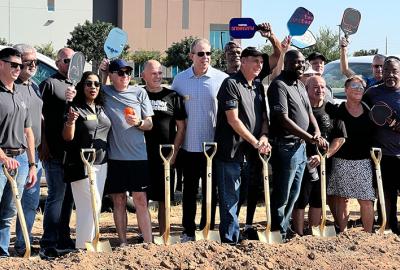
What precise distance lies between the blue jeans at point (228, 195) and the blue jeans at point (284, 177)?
46cm

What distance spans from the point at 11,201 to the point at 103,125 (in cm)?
109

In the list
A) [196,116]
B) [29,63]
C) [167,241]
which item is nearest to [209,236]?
[167,241]

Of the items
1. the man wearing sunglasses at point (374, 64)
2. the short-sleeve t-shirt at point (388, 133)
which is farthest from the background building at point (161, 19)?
the short-sleeve t-shirt at point (388, 133)

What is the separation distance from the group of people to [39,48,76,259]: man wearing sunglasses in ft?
0.03

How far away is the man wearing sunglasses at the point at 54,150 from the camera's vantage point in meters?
7.88

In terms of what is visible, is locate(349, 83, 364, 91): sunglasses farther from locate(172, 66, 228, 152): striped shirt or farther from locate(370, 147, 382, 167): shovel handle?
locate(172, 66, 228, 152): striped shirt

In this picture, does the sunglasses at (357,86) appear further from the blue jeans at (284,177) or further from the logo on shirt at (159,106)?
the logo on shirt at (159,106)

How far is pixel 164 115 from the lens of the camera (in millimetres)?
8227

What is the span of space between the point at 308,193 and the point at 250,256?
215 centimetres

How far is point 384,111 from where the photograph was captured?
27.7 feet

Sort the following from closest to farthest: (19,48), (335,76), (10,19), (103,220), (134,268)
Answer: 1. (134,268)
2. (19,48)
3. (103,220)
4. (335,76)
5. (10,19)

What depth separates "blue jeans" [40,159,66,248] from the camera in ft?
26.2

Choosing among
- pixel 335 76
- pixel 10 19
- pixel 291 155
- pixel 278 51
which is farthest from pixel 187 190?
pixel 10 19

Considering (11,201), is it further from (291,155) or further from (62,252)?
(291,155)
